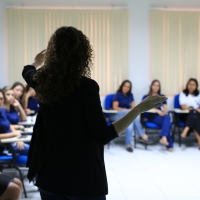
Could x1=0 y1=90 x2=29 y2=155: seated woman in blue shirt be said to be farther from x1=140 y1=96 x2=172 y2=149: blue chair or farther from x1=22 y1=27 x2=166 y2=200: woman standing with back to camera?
x1=140 y1=96 x2=172 y2=149: blue chair

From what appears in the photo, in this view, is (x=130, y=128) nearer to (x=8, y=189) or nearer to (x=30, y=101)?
(x=30, y=101)

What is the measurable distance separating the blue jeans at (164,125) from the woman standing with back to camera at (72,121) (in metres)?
4.64

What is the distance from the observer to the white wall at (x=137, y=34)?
22.0ft

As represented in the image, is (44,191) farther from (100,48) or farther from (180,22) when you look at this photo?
(180,22)

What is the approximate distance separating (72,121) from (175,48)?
19.3ft

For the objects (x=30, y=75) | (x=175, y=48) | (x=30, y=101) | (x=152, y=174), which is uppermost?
(x=175, y=48)

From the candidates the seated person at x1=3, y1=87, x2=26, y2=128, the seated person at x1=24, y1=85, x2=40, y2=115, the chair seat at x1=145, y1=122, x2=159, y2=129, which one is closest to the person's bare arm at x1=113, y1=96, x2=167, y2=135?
the seated person at x1=3, y1=87, x2=26, y2=128

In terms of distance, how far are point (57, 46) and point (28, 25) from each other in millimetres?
5520

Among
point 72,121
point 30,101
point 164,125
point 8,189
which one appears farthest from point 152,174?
point 72,121

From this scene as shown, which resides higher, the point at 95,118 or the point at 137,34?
the point at 137,34

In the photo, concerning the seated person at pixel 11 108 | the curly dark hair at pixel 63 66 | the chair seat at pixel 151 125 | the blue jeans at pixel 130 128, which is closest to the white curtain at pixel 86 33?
the blue jeans at pixel 130 128

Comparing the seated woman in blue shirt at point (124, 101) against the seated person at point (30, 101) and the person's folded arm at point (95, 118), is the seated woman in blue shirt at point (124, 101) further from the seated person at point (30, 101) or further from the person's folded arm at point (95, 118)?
the person's folded arm at point (95, 118)

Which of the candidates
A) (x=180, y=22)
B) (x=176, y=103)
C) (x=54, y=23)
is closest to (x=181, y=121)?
(x=176, y=103)

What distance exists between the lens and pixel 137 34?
271 inches
